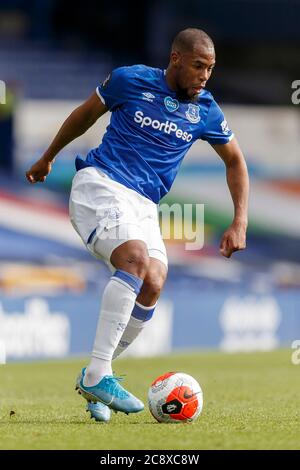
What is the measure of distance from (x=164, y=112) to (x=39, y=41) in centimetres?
1666

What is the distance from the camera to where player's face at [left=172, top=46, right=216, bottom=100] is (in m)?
6.95

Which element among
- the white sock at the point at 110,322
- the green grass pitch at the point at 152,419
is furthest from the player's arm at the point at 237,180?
the green grass pitch at the point at 152,419

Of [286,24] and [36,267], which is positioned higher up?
[286,24]

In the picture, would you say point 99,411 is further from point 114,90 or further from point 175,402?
point 114,90

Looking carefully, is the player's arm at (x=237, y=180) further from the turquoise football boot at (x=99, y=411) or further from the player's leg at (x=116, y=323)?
the turquoise football boot at (x=99, y=411)

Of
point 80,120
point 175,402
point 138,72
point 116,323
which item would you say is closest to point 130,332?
point 116,323

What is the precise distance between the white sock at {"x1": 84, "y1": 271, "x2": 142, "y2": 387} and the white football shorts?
250 millimetres

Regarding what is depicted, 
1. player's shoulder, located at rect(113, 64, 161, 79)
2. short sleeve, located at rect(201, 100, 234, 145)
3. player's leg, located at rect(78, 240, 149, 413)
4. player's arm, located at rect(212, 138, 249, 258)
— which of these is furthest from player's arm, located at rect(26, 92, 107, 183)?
player's leg, located at rect(78, 240, 149, 413)

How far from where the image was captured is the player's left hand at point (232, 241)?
6969 millimetres

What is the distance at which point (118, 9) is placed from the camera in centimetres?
2461
